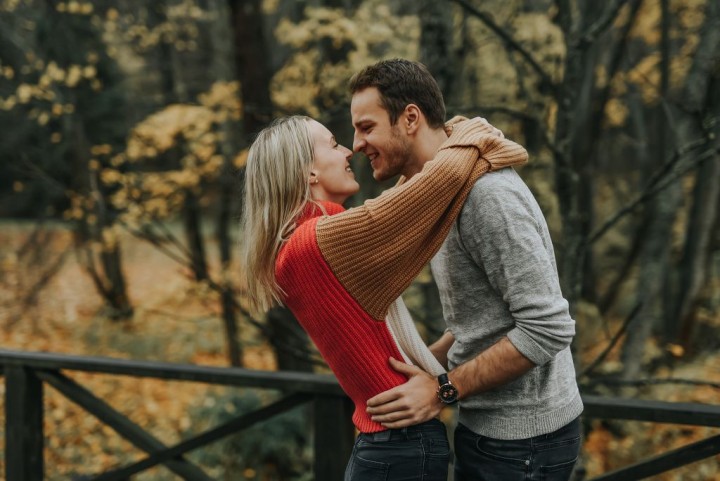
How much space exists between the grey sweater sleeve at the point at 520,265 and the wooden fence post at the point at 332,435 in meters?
1.27

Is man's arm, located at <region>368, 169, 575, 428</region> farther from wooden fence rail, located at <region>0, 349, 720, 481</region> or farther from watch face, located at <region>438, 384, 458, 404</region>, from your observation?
wooden fence rail, located at <region>0, 349, 720, 481</region>

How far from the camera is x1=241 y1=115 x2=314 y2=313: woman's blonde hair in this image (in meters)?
2.00

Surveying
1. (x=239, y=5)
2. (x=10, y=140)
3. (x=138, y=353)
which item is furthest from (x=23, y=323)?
(x=239, y=5)

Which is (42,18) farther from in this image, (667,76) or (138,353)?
(667,76)

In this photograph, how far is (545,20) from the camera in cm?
684

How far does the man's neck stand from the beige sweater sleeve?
193mm

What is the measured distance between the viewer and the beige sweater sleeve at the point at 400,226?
5.84ft

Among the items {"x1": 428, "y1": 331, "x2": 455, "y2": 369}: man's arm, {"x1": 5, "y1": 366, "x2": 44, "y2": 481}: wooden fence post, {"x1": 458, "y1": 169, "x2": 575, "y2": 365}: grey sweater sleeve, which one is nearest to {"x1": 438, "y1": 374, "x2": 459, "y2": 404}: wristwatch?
{"x1": 458, "y1": 169, "x2": 575, "y2": 365}: grey sweater sleeve

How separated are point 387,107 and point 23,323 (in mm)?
12617

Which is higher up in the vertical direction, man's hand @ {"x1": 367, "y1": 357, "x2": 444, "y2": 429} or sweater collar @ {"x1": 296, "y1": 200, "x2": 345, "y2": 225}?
sweater collar @ {"x1": 296, "y1": 200, "x2": 345, "y2": 225}

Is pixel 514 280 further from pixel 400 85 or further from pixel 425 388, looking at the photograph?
pixel 400 85

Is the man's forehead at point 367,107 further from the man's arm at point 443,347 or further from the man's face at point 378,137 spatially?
the man's arm at point 443,347

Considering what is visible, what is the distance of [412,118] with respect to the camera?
6.64 ft

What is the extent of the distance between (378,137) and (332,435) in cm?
141
